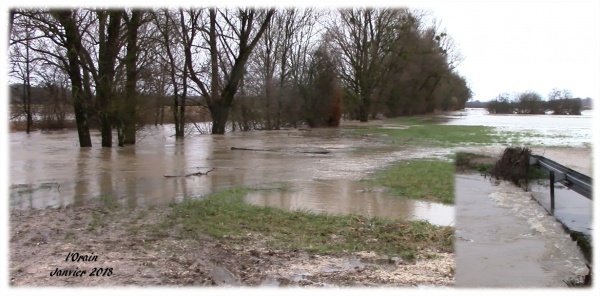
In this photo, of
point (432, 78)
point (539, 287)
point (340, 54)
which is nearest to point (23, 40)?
point (539, 287)

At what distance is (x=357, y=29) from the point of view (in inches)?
1961

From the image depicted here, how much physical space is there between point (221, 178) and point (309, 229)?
6110mm

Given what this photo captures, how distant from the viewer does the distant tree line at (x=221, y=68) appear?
21.0 metres

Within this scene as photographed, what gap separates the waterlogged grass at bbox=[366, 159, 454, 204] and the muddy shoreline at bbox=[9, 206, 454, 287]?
4.31 meters

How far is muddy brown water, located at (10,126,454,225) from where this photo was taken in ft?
Answer: 30.1

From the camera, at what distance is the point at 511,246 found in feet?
21.7

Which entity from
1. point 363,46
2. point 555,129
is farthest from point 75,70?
point 363,46

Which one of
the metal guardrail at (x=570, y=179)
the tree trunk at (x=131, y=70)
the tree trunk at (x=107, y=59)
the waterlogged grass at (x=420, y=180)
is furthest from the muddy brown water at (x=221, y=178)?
the tree trunk at (x=131, y=70)

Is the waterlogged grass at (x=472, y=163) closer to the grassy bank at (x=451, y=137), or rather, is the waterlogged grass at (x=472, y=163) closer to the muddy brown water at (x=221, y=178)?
the muddy brown water at (x=221, y=178)

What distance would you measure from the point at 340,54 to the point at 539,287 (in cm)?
4431

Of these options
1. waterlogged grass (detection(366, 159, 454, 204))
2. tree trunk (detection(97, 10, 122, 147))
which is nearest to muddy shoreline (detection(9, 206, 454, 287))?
waterlogged grass (detection(366, 159, 454, 204))

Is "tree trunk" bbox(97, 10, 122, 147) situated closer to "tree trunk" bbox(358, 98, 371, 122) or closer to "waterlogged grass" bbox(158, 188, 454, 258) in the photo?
"waterlogged grass" bbox(158, 188, 454, 258)

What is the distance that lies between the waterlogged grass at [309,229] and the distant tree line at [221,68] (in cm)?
1031

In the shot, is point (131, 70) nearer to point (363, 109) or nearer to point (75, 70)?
point (75, 70)
